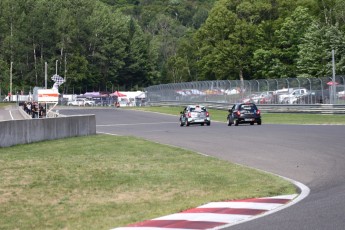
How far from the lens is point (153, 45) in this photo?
152875mm

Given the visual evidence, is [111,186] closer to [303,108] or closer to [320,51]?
[303,108]

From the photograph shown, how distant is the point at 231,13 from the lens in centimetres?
10256

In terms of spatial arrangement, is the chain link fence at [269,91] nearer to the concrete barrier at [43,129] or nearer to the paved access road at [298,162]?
the paved access road at [298,162]

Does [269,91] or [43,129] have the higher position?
[269,91]

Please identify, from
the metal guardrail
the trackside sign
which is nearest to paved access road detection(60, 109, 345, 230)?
the trackside sign

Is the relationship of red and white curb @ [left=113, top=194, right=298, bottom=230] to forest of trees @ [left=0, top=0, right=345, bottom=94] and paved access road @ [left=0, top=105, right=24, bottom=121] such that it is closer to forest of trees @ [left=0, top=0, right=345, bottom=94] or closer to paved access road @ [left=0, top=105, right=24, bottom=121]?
paved access road @ [left=0, top=105, right=24, bottom=121]

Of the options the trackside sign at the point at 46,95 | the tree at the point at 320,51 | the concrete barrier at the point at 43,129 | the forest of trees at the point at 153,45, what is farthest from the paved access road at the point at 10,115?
the forest of trees at the point at 153,45

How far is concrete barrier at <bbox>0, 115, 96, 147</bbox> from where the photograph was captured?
26.6 metres

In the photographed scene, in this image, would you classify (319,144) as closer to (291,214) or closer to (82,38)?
(291,214)

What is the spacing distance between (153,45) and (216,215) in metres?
143

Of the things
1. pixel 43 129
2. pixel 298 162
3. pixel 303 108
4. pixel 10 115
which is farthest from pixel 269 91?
pixel 298 162

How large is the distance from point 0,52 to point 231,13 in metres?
42.9

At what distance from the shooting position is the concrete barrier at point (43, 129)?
2665cm

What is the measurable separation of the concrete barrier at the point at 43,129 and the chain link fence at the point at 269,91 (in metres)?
23.0
